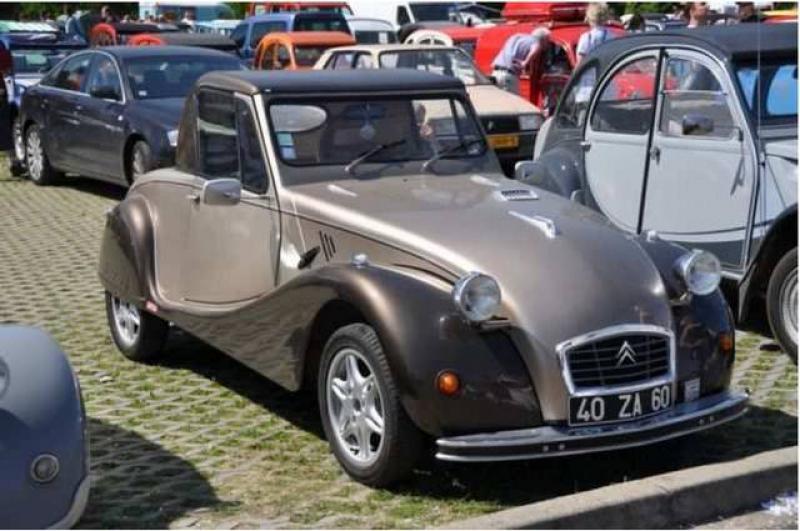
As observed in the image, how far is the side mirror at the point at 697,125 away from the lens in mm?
8047

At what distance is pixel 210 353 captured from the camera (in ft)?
25.8

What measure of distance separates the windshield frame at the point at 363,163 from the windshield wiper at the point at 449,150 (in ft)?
0.06

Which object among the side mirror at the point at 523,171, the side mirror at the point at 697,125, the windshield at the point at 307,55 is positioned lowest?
the windshield at the point at 307,55

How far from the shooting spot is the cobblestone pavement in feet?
17.1

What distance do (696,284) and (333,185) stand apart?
1.78m

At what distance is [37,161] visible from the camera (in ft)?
51.9

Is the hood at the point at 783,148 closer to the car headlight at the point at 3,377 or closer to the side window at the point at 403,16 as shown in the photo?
the car headlight at the point at 3,377

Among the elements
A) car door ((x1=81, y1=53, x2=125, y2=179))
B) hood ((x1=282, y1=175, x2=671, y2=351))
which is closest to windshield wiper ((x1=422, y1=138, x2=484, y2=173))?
hood ((x1=282, y1=175, x2=671, y2=351))

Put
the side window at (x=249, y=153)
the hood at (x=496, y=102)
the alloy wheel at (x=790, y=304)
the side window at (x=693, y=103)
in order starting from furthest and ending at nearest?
1. the hood at (x=496, y=102)
2. the side window at (x=693, y=103)
3. the alloy wheel at (x=790, y=304)
4. the side window at (x=249, y=153)

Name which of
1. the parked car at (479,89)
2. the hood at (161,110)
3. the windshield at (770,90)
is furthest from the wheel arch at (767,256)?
the hood at (161,110)

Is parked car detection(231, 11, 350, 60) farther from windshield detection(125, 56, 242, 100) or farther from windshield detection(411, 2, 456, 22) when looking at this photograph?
windshield detection(125, 56, 242, 100)

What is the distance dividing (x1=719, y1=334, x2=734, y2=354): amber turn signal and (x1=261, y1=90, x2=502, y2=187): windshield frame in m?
1.70

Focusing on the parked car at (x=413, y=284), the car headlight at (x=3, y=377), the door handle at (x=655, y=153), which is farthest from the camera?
the door handle at (x=655, y=153)

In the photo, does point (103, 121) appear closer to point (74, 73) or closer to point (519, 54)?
point (74, 73)
